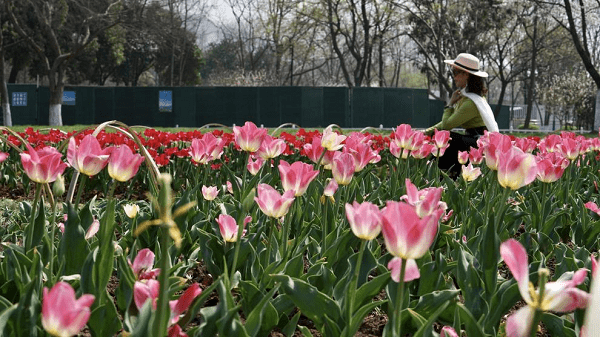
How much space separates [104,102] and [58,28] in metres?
A: 3.61

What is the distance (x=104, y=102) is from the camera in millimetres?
23750

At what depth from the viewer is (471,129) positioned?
5.93 meters

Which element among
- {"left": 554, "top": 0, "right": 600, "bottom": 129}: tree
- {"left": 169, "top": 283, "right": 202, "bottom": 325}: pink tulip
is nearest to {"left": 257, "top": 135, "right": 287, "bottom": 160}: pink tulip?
{"left": 169, "top": 283, "right": 202, "bottom": 325}: pink tulip

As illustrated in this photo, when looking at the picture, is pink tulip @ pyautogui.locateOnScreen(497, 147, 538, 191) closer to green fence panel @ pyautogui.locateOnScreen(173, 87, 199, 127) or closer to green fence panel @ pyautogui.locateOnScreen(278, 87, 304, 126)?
green fence panel @ pyautogui.locateOnScreen(278, 87, 304, 126)

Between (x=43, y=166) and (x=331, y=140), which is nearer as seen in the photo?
(x=43, y=166)

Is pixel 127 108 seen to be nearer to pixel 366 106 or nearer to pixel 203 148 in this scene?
pixel 366 106

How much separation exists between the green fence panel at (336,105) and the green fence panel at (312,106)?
0.65 feet

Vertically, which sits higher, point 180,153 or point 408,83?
point 408,83

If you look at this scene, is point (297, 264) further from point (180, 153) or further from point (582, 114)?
point (582, 114)

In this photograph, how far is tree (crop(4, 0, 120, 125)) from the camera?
19.9 meters

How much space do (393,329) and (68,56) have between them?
20623 millimetres

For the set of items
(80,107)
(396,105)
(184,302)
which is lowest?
(184,302)

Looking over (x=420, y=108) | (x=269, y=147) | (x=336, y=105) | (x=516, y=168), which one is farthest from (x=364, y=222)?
(x=420, y=108)

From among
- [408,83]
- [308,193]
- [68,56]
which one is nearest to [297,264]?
[308,193]
